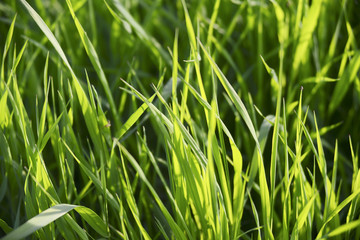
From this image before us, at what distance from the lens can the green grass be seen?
0.49m

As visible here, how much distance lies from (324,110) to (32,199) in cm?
54

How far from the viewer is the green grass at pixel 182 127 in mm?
489

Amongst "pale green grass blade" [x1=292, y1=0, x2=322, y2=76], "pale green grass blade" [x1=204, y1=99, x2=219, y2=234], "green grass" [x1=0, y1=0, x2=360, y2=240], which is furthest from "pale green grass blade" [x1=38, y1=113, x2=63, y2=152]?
"pale green grass blade" [x1=292, y1=0, x2=322, y2=76]

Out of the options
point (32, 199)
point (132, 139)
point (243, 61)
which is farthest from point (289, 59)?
point (32, 199)

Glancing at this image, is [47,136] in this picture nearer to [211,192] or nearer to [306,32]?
[211,192]

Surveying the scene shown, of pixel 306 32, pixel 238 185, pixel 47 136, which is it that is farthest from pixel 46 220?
pixel 306 32

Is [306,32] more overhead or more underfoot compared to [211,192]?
more overhead

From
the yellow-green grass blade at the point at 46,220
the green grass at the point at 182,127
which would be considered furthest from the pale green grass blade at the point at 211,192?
the yellow-green grass blade at the point at 46,220

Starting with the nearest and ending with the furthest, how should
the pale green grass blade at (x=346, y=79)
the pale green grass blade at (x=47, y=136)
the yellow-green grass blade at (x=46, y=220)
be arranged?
the yellow-green grass blade at (x=46, y=220), the pale green grass blade at (x=47, y=136), the pale green grass blade at (x=346, y=79)

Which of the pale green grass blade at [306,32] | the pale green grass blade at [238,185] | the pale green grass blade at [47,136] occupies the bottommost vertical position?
the pale green grass blade at [238,185]

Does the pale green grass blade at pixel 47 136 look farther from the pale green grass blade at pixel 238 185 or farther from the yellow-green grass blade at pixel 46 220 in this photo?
the pale green grass blade at pixel 238 185

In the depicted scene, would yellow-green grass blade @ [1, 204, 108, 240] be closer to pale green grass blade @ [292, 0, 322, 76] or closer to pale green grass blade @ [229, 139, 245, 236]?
pale green grass blade @ [229, 139, 245, 236]

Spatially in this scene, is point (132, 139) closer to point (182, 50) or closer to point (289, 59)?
point (182, 50)

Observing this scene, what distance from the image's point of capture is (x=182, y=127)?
463mm
